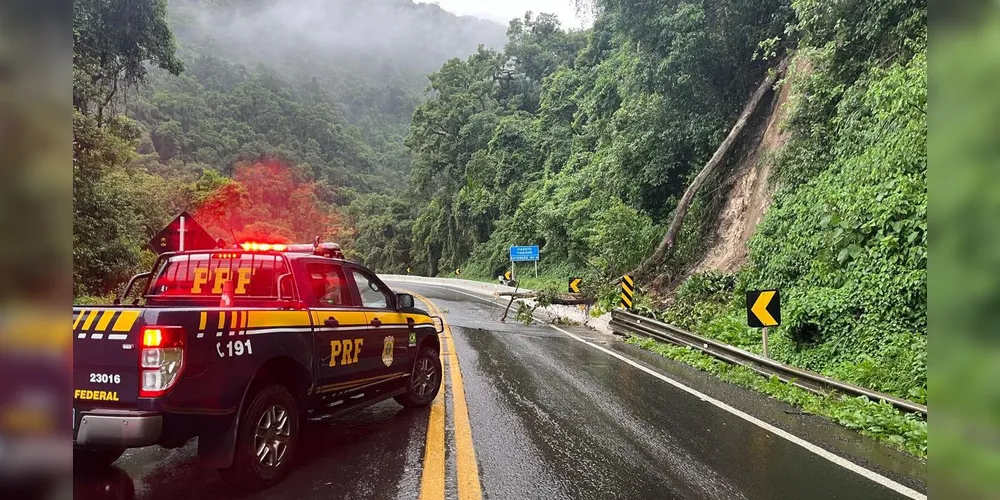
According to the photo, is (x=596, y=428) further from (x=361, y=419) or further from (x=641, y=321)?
(x=641, y=321)

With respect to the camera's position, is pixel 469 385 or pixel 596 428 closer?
pixel 596 428

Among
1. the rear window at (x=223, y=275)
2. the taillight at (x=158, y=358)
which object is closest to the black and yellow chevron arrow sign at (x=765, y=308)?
the rear window at (x=223, y=275)

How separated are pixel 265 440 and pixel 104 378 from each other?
3.80ft

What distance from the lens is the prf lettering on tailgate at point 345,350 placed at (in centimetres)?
514

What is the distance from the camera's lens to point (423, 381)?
680cm

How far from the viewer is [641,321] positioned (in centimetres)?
1349

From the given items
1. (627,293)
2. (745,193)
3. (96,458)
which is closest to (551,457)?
(96,458)

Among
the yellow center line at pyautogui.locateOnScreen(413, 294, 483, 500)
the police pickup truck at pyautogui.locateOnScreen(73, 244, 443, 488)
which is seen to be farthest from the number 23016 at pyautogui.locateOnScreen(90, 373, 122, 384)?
the yellow center line at pyautogui.locateOnScreen(413, 294, 483, 500)

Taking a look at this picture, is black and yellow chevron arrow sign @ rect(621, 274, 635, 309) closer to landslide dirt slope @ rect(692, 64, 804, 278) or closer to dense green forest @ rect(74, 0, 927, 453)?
dense green forest @ rect(74, 0, 927, 453)

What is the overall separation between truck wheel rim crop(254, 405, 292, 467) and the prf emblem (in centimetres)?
155

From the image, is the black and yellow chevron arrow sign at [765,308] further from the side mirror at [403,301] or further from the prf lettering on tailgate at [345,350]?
the prf lettering on tailgate at [345,350]

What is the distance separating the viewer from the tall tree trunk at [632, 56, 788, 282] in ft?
59.6

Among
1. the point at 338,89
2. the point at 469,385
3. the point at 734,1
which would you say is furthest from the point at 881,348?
the point at 338,89
